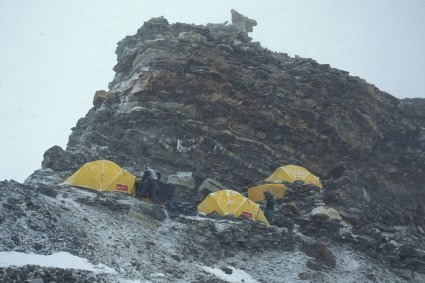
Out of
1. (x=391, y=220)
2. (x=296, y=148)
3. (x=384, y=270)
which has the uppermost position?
(x=296, y=148)

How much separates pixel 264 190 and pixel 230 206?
597 centimetres

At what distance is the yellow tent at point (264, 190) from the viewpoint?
2528 centimetres

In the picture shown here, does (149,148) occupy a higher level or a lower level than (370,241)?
higher

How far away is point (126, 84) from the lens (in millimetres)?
33312

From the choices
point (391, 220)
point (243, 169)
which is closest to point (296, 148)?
point (243, 169)

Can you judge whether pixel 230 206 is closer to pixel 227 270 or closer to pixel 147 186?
pixel 147 186

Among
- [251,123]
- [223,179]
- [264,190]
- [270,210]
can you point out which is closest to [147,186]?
[270,210]

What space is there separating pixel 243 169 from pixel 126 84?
12.8 metres

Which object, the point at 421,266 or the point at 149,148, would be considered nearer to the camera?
the point at 421,266

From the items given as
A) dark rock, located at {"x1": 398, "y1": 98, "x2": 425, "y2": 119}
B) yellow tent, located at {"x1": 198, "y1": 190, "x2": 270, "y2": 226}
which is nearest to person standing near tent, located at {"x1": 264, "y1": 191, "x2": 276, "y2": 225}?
yellow tent, located at {"x1": 198, "y1": 190, "x2": 270, "y2": 226}

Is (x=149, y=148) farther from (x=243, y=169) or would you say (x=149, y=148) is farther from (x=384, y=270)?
(x=384, y=270)

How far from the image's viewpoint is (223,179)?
92.1ft

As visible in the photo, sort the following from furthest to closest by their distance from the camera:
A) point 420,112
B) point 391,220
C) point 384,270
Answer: point 420,112 < point 391,220 < point 384,270

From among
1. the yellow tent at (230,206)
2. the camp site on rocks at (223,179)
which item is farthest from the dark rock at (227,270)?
the yellow tent at (230,206)
